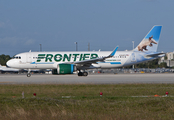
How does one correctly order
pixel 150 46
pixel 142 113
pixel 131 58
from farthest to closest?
1. pixel 150 46
2. pixel 131 58
3. pixel 142 113

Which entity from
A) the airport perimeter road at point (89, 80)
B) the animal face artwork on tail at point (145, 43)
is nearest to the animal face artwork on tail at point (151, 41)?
the animal face artwork on tail at point (145, 43)

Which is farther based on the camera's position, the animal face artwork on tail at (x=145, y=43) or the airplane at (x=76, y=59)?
the animal face artwork on tail at (x=145, y=43)

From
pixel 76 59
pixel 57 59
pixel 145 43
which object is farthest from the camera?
pixel 145 43

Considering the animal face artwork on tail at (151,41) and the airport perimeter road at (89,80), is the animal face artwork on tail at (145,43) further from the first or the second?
the airport perimeter road at (89,80)

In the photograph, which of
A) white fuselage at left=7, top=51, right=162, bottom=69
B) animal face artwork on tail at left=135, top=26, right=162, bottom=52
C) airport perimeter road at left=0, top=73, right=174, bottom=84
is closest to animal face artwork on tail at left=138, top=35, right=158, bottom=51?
animal face artwork on tail at left=135, top=26, right=162, bottom=52

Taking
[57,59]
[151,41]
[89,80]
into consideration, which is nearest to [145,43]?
[151,41]

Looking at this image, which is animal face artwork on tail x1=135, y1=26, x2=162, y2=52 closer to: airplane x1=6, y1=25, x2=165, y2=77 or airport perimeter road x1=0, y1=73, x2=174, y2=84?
airplane x1=6, y1=25, x2=165, y2=77

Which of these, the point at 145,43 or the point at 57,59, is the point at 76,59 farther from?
the point at 145,43

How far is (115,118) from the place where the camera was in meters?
8.80

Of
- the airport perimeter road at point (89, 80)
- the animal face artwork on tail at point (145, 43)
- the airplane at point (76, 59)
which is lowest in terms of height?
the airport perimeter road at point (89, 80)

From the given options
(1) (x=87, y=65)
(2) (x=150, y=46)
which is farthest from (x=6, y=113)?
(2) (x=150, y=46)

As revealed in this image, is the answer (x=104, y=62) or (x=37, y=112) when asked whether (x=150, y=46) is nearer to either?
(x=104, y=62)

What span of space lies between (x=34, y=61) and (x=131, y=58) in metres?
15.7

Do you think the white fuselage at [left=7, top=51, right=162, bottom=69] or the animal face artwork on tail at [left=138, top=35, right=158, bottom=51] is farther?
the animal face artwork on tail at [left=138, top=35, right=158, bottom=51]
